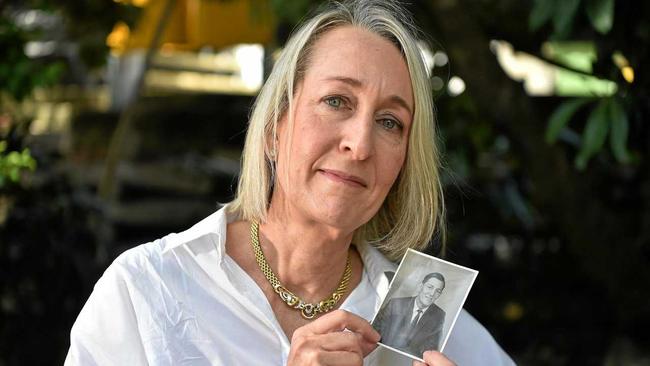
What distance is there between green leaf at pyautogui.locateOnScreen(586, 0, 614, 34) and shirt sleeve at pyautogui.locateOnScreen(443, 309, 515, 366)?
1469mm

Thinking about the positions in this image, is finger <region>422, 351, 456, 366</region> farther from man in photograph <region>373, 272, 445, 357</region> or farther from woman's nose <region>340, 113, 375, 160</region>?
woman's nose <region>340, 113, 375, 160</region>

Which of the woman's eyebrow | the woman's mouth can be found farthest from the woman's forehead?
the woman's mouth

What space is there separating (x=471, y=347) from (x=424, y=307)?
427 millimetres

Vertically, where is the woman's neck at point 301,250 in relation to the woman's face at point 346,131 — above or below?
below

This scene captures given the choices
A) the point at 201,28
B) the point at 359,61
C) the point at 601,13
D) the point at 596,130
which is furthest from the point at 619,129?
the point at 201,28

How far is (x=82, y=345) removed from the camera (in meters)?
2.09

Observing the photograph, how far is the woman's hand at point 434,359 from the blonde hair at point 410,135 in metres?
0.49

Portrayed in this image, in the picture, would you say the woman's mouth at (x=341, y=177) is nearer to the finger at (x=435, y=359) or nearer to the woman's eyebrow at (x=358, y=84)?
the woman's eyebrow at (x=358, y=84)

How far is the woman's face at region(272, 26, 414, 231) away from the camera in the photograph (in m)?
2.18

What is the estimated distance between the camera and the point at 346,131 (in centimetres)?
218

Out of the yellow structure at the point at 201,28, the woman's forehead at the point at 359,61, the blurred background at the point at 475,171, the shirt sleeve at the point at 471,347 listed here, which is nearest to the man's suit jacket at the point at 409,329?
the shirt sleeve at the point at 471,347

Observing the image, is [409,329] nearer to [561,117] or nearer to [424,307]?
[424,307]

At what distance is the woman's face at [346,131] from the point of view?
218 cm

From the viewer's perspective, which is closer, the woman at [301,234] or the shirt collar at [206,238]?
the woman at [301,234]
